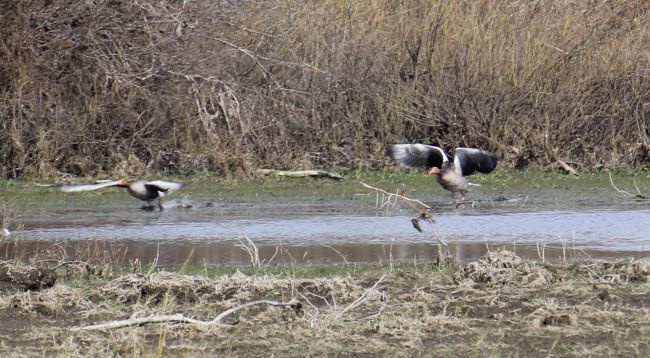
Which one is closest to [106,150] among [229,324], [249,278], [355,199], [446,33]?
[355,199]

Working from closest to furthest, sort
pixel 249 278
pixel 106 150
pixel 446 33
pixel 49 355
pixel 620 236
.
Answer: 1. pixel 49 355
2. pixel 249 278
3. pixel 620 236
4. pixel 106 150
5. pixel 446 33

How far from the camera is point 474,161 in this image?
12703 mm

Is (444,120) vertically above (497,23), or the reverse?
(497,23)

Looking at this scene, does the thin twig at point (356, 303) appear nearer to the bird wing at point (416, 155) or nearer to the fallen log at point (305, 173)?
the bird wing at point (416, 155)

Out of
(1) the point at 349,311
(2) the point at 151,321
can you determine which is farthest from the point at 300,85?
(2) the point at 151,321

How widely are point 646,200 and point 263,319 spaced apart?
6.57m

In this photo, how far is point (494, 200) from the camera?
484 inches

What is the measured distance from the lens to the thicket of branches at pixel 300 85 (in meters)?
13.6

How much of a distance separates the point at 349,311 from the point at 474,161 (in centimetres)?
633

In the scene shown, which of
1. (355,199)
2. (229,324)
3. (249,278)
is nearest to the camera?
(229,324)

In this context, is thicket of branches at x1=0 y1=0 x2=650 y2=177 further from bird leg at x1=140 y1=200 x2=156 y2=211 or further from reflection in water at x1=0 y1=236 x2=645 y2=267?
reflection in water at x1=0 y1=236 x2=645 y2=267

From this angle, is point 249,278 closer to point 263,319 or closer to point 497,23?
point 263,319

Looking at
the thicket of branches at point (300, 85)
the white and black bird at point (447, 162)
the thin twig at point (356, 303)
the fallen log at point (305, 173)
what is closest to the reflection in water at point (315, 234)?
the white and black bird at point (447, 162)

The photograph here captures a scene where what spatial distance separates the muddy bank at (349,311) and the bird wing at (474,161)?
4.62 meters
